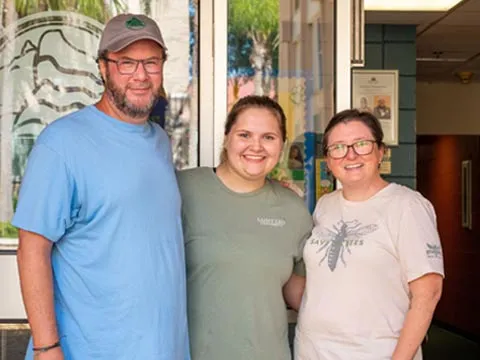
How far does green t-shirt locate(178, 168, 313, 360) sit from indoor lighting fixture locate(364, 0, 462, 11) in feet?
8.70

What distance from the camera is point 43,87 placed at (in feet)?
10.9

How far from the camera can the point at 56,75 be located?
3.32 metres

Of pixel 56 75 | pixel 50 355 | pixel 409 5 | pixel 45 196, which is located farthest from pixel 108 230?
pixel 409 5

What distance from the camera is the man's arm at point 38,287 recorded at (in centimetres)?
181

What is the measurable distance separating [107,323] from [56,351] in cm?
14

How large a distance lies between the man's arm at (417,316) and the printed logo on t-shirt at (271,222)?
0.43 meters

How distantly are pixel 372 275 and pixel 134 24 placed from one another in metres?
0.95

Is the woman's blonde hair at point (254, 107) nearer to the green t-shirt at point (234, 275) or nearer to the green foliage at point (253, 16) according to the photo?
the green t-shirt at point (234, 275)

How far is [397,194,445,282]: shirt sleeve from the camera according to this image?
207 centimetres

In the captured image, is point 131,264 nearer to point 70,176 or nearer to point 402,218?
point 70,176

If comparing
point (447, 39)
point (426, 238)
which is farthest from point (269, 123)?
point (447, 39)

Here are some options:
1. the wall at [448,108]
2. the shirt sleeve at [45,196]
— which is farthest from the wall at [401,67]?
the shirt sleeve at [45,196]

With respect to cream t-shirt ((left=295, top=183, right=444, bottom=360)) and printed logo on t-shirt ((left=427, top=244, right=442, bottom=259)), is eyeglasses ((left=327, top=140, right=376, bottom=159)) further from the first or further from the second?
printed logo on t-shirt ((left=427, top=244, right=442, bottom=259))

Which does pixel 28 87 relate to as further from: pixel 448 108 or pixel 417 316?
pixel 448 108
